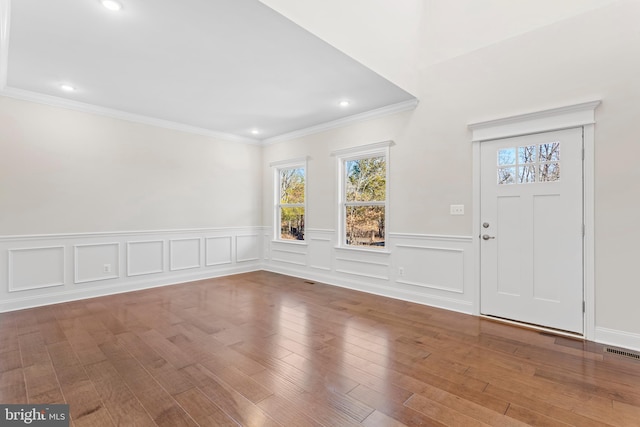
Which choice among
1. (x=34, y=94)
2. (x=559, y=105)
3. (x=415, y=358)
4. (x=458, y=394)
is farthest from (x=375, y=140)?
(x=34, y=94)

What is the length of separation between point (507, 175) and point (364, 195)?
1.98 m

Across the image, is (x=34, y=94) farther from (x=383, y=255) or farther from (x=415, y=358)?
(x=415, y=358)

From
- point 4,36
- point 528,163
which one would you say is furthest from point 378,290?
point 4,36

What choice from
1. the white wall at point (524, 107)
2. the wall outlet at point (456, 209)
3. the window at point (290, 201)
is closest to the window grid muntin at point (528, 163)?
the white wall at point (524, 107)

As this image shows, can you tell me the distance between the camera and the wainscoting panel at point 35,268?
12.1 feet

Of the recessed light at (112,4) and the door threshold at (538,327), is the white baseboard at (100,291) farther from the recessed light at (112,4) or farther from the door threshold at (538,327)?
the door threshold at (538,327)

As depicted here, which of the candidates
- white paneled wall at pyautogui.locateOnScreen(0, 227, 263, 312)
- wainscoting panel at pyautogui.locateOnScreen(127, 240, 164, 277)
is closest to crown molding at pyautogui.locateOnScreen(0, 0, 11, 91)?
white paneled wall at pyautogui.locateOnScreen(0, 227, 263, 312)

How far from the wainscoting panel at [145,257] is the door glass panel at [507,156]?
4.98 m

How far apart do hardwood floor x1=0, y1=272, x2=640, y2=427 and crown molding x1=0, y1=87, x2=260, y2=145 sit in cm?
263

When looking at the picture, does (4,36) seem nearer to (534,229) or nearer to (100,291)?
(100,291)

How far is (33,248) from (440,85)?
5.53 metres

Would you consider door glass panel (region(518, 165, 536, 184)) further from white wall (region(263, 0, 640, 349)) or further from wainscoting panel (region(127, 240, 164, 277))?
wainscoting panel (region(127, 240, 164, 277))

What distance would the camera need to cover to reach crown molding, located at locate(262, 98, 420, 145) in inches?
163

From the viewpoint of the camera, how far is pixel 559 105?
299 cm
